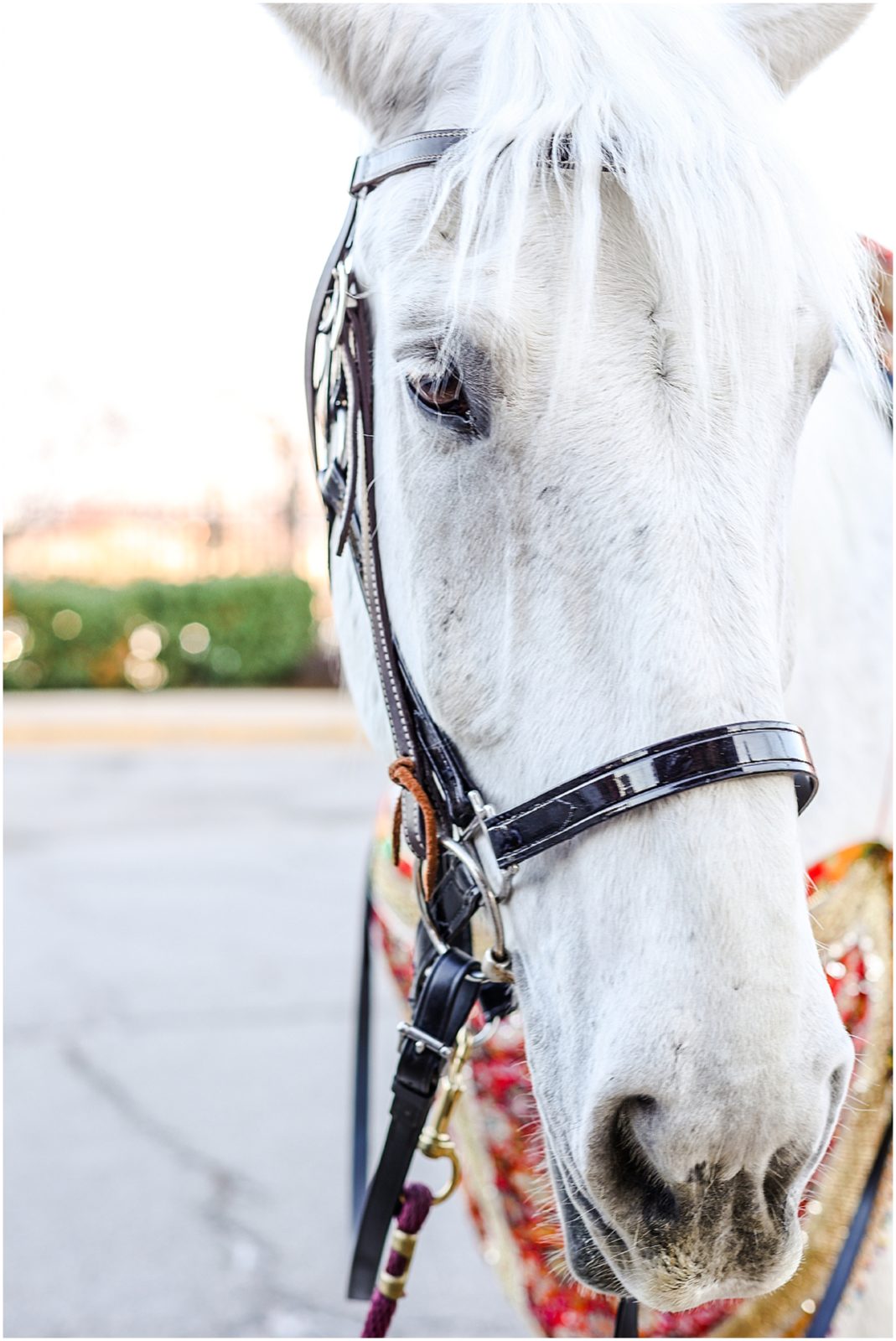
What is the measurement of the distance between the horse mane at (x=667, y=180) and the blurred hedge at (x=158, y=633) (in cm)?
1085

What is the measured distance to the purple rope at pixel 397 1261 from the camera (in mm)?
1263

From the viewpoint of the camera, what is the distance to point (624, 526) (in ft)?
2.95

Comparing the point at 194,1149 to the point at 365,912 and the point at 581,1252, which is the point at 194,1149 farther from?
the point at 581,1252

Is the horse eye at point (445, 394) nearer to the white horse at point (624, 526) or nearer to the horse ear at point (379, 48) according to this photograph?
the white horse at point (624, 526)

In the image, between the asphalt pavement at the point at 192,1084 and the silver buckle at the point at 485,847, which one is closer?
the silver buckle at the point at 485,847

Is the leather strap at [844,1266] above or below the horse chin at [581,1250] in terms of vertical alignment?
below

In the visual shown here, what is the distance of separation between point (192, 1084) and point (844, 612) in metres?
2.87

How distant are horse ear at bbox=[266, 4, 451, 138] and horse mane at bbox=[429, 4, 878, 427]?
0.32ft

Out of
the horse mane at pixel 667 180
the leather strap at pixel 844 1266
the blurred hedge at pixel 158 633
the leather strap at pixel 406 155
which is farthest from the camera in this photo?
the blurred hedge at pixel 158 633

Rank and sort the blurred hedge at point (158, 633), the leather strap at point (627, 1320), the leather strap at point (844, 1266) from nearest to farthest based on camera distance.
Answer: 1. the leather strap at point (627, 1320)
2. the leather strap at point (844, 1266)
3. the blurred hedge at point (158, 633)

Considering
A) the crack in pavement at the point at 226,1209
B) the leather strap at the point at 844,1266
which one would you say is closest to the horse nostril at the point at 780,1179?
the leather strap at the point at 844,1266

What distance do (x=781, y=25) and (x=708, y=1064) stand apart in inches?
44.7

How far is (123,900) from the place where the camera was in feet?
17.5

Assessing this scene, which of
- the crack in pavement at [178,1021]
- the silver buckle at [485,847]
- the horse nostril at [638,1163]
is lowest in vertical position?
the crack in pavement at [178,1021]
